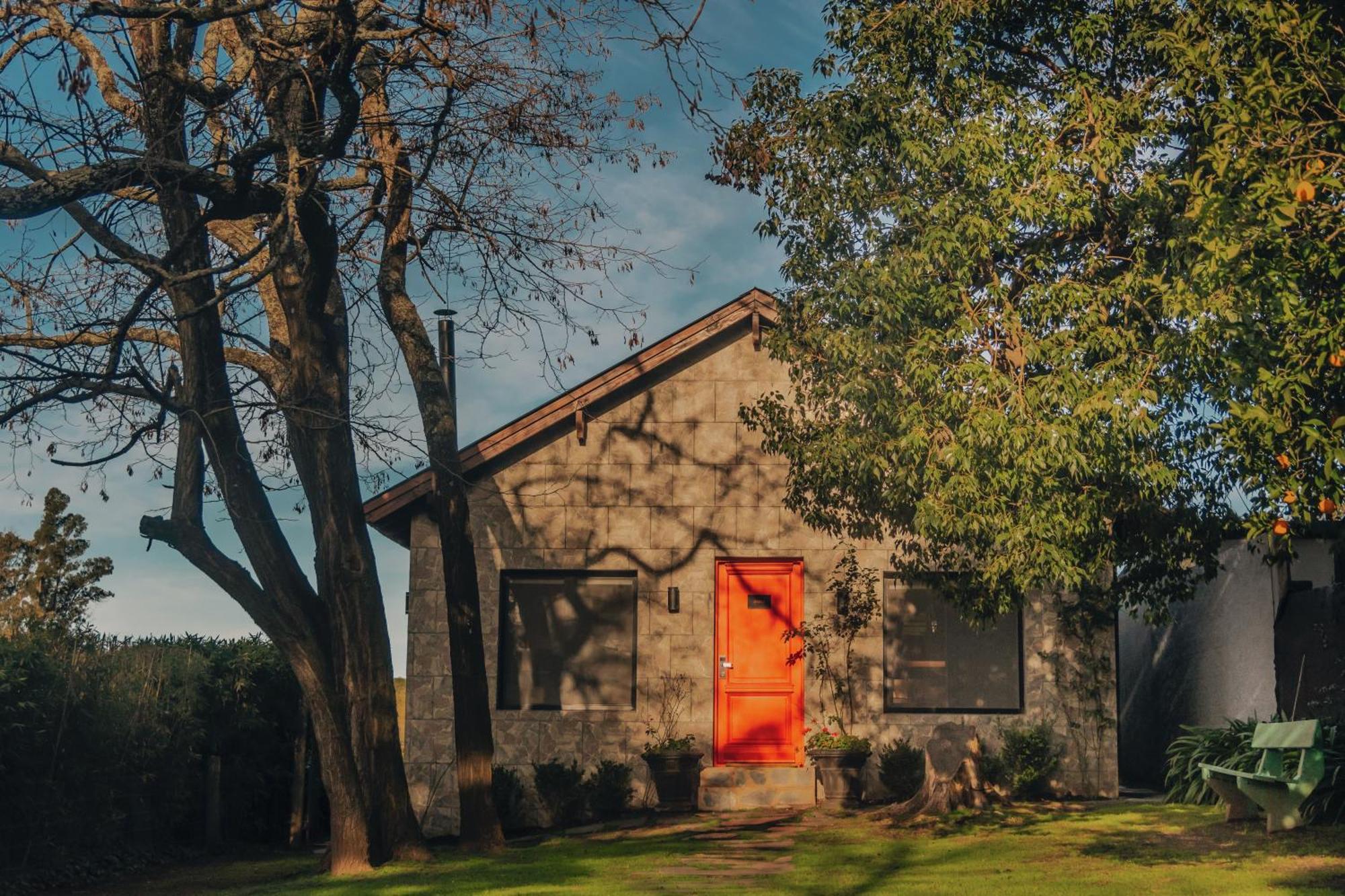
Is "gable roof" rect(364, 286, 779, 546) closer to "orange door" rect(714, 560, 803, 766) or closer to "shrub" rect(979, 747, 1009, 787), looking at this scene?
"orange door" rect(714, 560, 803, 766)

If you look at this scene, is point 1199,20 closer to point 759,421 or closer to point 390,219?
point 759,421

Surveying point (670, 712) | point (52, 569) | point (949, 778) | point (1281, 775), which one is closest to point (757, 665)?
point (670, 712)

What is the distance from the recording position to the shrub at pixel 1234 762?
12125 millimetres

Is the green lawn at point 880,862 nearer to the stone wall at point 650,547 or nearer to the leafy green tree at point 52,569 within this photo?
the stone wall at point 650,547

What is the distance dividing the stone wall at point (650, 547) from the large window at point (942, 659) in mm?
168

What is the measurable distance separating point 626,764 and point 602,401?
4361 millimetres

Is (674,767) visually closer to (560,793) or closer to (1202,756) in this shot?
(560,793)

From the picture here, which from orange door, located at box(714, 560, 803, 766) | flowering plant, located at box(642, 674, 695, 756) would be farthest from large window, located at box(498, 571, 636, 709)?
orange door, located at box(714, 560, 803, 766)

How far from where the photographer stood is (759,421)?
14.0 meters

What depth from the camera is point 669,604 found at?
1622cm

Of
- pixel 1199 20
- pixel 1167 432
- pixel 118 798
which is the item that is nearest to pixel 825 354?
pixel 1167 432

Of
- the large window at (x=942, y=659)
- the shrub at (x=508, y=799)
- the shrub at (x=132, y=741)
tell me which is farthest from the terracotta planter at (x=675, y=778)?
the shrub at (x=132, y=741)

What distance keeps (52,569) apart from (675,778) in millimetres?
17407

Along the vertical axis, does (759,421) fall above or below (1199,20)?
below
